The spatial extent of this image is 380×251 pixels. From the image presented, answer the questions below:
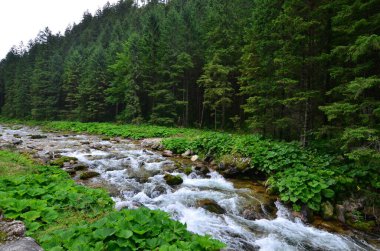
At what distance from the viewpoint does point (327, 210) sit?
25.3ft

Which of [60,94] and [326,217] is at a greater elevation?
[60,94]

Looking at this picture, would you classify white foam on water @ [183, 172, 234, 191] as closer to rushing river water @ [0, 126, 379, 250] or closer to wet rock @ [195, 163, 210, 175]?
rushing river water @ [0, 126, 379, 250]

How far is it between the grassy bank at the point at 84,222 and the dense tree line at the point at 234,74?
6.17 meters

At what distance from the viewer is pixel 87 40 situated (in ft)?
230

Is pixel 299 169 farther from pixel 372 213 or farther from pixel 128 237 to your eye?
pixel 128 237

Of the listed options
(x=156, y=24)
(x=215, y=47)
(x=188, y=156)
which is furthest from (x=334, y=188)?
(x=156, y=24)

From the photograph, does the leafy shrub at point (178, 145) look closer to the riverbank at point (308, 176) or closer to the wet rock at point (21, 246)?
the riverbank at point (308, 176)

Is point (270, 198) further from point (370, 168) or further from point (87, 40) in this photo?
point (87, 40)

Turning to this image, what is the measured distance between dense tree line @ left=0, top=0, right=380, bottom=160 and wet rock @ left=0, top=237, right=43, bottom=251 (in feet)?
26.6

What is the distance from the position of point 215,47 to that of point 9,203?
917 inches

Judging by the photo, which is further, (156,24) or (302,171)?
(156,24)

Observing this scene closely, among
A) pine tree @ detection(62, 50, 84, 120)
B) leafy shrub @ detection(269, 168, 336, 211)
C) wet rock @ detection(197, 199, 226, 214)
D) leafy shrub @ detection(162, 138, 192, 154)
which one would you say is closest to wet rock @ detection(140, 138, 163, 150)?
leafy shrub @ detection(162, 138, 192, 154)

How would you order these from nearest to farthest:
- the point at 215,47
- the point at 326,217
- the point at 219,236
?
the point at 219,236 → the point at 326,217 → the point at 215,47

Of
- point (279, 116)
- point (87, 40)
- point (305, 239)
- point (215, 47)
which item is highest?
point (87, 40)
